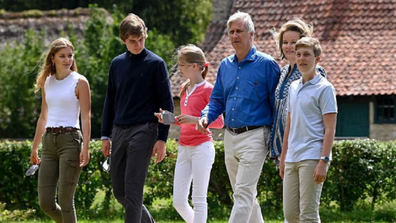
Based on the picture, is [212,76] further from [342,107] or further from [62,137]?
[62,137]

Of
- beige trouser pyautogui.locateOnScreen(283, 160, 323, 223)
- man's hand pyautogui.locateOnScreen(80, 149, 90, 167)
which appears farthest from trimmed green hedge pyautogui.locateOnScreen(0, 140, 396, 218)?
beige trouser pyautogui.locateOnScreen(283, 160, 323, 223)

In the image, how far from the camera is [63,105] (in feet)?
28.9

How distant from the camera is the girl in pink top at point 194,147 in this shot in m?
8.86

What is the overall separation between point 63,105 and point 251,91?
1850 millimetres

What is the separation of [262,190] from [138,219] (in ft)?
15.4

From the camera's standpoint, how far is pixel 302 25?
8.05m

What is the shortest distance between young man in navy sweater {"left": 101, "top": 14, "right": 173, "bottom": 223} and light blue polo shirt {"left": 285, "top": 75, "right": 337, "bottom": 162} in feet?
5.00

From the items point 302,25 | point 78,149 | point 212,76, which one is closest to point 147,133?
point 78,149

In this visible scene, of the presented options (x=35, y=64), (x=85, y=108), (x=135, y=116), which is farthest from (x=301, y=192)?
(x=35, y=64)

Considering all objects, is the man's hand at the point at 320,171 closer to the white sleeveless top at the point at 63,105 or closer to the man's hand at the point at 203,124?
the man's hand at the point at 203,124

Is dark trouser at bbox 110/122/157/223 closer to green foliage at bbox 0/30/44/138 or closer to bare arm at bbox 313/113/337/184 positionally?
bare arm at bbox 313/113/337/184

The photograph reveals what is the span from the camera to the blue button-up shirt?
8.23 metres

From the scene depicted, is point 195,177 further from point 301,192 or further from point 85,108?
point 301,192

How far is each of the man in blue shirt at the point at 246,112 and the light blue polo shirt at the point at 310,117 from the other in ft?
2.44
